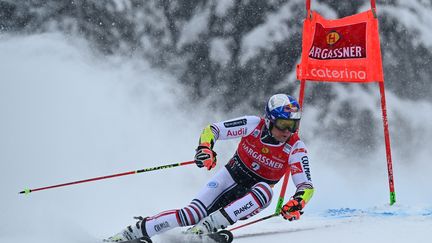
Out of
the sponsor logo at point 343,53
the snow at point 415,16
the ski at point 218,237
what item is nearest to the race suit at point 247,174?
the ski at point 218,237

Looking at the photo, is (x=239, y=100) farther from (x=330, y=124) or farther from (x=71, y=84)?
(x=71, y=84)

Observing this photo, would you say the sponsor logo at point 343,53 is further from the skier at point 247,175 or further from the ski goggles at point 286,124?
the ski goggles at point 286,124

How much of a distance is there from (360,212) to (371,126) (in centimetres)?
698

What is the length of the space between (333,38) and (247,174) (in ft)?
8.80

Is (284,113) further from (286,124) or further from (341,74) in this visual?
(341,74)

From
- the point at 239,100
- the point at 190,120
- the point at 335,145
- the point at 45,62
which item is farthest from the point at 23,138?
the point at 335,145

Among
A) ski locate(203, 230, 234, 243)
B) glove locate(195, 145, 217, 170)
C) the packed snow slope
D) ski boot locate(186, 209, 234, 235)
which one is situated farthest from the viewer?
the packed snow slope

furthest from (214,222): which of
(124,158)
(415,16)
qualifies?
(415,16)

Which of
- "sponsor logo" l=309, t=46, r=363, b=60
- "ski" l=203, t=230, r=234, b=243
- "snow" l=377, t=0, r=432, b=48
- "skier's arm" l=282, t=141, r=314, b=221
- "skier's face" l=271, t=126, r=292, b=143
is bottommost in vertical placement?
"ski" l=203, t=230, r=234, b=243

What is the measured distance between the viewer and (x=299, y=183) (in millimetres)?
4391

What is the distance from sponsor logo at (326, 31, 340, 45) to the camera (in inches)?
262

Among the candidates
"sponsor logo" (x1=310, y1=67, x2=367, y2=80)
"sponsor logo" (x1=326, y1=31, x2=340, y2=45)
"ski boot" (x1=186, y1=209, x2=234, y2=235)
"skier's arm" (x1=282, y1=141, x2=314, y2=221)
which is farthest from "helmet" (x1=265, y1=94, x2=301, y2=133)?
"sponsor logo" (x1=326, y1=31, x2=340, y2=45)

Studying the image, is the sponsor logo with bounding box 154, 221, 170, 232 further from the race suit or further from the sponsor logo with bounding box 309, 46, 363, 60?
the sponsor logo with bounding box 309, 46, 363, 60

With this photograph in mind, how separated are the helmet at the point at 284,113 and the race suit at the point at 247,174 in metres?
0.21
